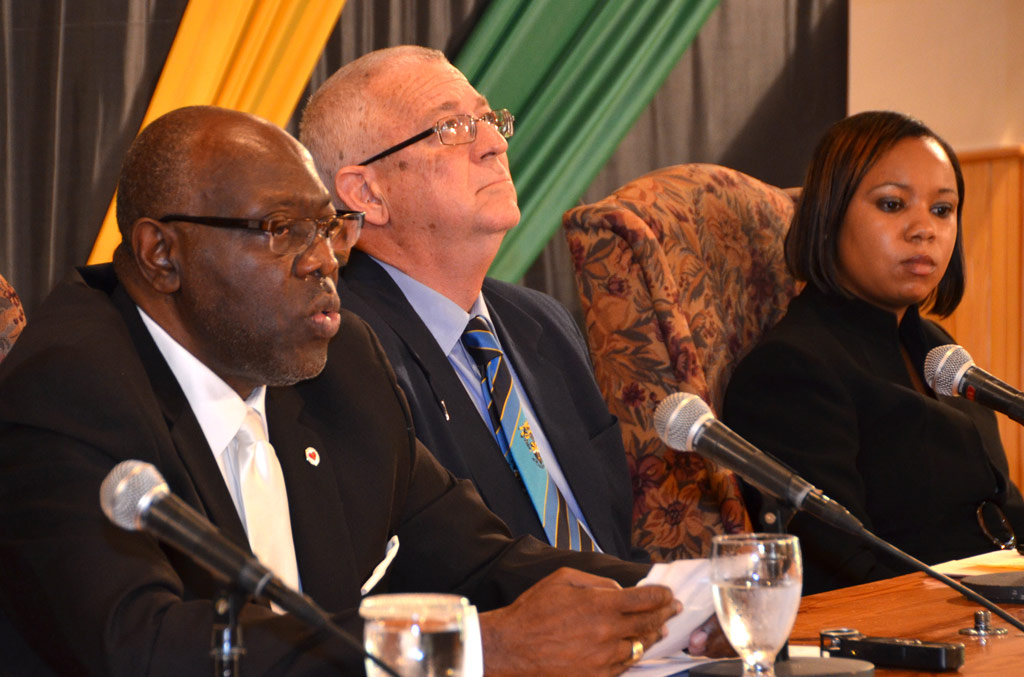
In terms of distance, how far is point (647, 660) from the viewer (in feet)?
4.65

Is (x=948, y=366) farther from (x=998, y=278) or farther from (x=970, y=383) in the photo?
(x=998, y=278)

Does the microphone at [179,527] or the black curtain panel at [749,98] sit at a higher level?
the black curtain panel at [749,98]

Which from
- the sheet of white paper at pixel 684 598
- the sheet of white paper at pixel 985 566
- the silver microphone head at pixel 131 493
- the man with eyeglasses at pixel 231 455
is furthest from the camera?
the sheet of white paper at pixel 985 566

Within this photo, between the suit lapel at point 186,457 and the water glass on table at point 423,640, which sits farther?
the suit lapel at point 186,457

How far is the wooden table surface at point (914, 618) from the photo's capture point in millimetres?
1343

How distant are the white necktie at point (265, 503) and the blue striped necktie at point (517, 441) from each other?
25.4 inches

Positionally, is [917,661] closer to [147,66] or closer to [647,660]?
[647,660]

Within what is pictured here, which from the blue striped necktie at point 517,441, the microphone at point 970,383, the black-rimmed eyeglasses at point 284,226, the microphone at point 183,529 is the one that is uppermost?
the black-rimmed eyeglasses at point 284,226

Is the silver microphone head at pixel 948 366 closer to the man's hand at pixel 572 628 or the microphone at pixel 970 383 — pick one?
the microphone at pixel 970 383

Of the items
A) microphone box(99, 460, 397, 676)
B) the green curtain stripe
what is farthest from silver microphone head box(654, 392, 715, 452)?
the green curtain stripe

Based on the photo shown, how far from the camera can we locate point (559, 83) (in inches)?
135

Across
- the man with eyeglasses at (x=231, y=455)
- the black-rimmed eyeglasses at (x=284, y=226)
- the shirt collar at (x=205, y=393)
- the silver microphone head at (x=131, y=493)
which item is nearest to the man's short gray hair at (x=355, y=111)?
the man with eyeglasses at (x=231, y=455)

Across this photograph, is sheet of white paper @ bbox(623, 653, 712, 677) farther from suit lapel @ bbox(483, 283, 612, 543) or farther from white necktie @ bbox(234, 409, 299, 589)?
suit lapel @ bbox(483, 283, 612, 543)

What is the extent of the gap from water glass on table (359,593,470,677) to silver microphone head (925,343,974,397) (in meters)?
0.94
